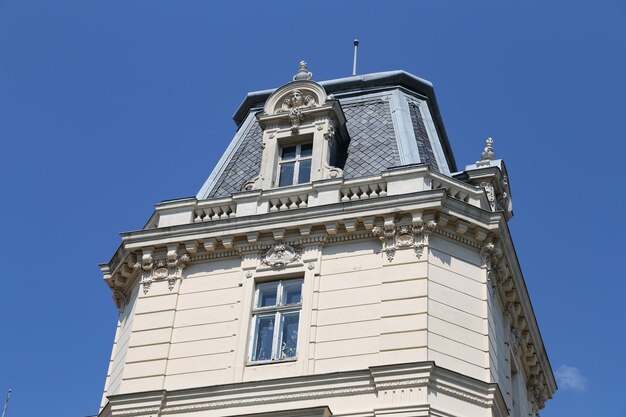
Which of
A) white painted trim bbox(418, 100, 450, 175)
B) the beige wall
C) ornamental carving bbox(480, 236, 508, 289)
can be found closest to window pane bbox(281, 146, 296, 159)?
the beige wall

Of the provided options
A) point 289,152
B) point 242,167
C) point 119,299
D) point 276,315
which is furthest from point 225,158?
point 276,315

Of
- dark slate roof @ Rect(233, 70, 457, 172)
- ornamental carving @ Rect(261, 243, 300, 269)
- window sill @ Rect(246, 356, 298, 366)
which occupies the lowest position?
window sill @ Rect(246, 356, 298, 366)

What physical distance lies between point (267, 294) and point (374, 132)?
624 centimetres

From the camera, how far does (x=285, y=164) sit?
30047 mm

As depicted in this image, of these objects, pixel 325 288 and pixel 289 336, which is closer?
pixel 289 336

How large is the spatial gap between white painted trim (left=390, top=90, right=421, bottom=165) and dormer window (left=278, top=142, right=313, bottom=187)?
2334 mm

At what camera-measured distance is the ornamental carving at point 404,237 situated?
2673cm

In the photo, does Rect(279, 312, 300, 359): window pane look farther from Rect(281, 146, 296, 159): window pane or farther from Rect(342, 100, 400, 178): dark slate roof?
Rect(281, 146, 296, 159): window pane

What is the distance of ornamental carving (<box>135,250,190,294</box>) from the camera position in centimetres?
2819

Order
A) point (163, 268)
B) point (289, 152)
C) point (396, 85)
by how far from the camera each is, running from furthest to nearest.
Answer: point (396, 85)
point (289, 152)
point (163, 268)

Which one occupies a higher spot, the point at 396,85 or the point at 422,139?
the point at 396,85

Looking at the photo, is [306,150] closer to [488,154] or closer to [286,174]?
[286,174]

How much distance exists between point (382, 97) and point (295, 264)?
7.72 m

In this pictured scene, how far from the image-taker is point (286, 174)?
1174 inches
